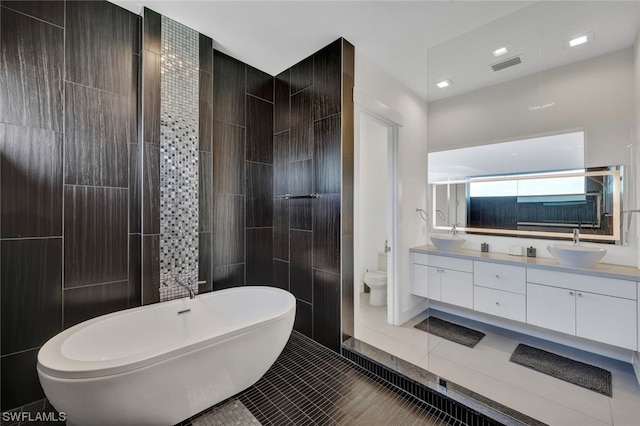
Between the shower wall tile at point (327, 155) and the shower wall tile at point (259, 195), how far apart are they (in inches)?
27.6

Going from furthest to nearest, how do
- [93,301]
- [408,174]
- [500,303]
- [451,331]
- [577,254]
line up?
[408,174]
[451,331]
[500,303]
[577,254]
[93,301]

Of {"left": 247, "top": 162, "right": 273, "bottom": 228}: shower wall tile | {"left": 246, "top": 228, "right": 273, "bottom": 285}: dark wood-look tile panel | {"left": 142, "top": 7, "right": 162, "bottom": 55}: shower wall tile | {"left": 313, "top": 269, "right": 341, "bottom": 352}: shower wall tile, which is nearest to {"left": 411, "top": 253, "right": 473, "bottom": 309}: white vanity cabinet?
{"left": 313, "top": 269, "right": 341, "bottom": 352}: shower wall tile

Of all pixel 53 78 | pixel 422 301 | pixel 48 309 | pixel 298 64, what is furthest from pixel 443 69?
pixel 48 309

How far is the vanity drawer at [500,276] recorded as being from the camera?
2.30m

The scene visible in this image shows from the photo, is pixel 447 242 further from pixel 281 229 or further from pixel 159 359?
pixel 159 359

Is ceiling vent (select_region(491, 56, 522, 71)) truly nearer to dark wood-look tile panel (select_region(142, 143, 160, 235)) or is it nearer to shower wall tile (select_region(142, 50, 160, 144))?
shower wall tile (select_region(142, 50, 160, 144))

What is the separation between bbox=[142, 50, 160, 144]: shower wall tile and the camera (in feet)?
6.39

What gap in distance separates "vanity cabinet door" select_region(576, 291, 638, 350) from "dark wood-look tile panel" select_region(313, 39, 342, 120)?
244 cm

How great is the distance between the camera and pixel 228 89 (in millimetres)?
2572

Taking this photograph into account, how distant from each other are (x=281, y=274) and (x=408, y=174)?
188cm

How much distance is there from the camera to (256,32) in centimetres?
217

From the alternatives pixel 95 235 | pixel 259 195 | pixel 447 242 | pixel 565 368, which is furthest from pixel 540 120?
pixel 95 235

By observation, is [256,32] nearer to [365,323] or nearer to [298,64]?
[298,64]

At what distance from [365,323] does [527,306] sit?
1545mm
